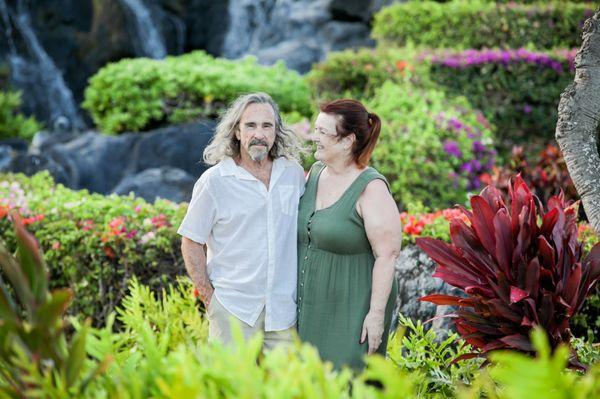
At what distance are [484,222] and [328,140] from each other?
0.81 metres

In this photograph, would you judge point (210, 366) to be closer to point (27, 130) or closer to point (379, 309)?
point (379, 309)

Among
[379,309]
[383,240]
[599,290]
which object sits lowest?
[599,290]

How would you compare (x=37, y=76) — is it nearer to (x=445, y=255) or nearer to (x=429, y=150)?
(x=429, y=150)

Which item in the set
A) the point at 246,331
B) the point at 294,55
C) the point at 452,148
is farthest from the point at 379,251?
the point at 294,55

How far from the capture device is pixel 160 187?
7.94 meters

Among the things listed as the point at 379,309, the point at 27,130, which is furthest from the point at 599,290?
the point at 27,130

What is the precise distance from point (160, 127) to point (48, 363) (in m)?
9.07

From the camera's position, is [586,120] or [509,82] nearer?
[586,120]

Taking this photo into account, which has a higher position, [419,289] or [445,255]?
[445,255]

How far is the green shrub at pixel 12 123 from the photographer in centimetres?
1381

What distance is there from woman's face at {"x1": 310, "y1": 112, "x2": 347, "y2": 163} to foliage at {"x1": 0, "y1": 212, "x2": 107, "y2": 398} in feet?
5.41

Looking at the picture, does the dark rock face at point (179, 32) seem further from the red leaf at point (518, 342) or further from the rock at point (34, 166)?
the red leaf at point (518, 342)

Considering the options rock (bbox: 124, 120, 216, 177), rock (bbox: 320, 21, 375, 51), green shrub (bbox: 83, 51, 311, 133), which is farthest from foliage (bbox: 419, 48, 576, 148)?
rock (bbox: 320, 21, 375, 51)

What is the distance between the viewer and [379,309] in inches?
130
